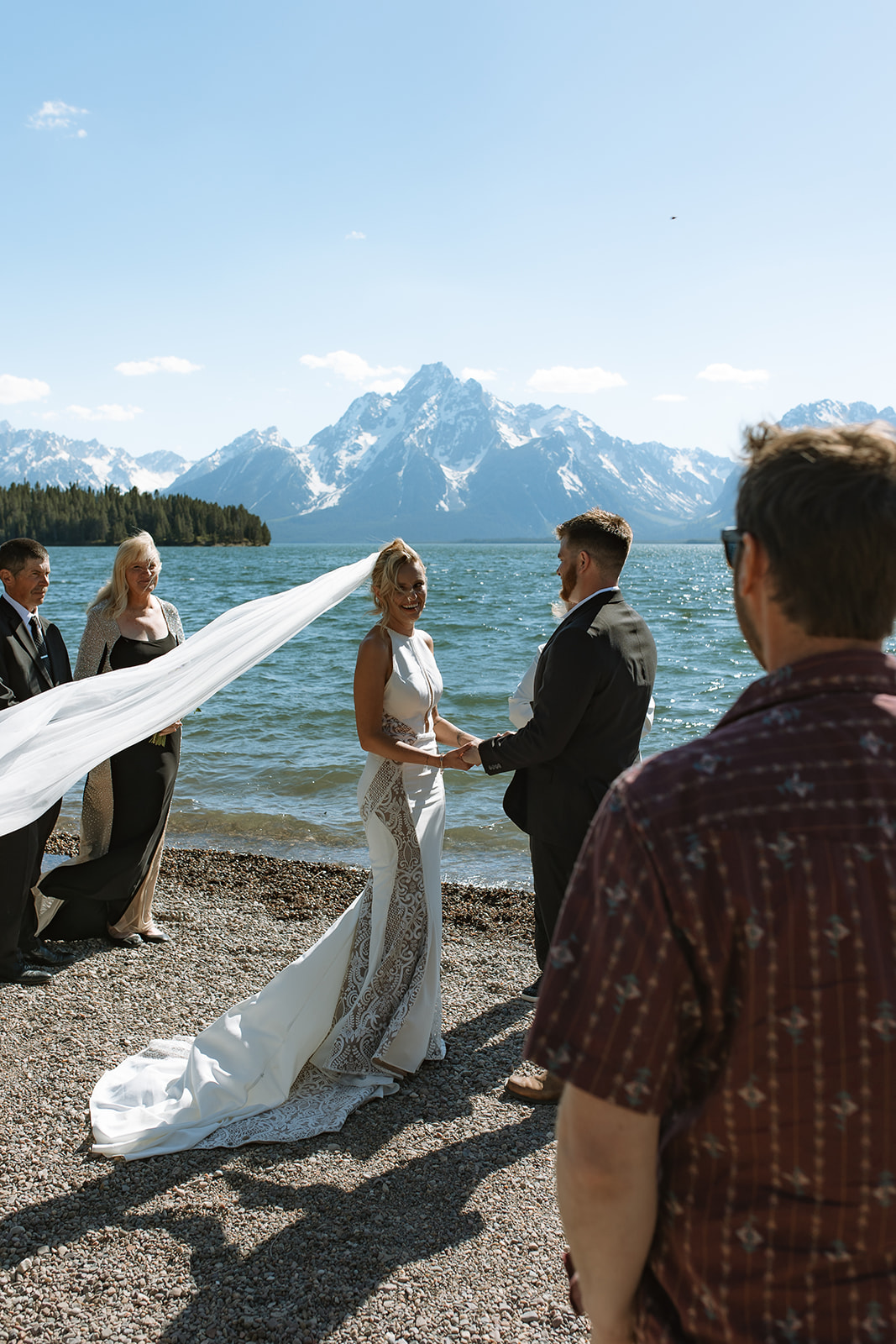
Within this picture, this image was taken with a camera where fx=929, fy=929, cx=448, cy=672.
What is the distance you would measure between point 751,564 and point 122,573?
18.7 ft

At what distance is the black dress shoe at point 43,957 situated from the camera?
6199 mm

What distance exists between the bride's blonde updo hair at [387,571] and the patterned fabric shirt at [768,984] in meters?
3.52

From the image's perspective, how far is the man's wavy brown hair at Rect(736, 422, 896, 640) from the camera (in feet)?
4.30

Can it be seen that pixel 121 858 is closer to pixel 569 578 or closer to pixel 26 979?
pixel 26 979

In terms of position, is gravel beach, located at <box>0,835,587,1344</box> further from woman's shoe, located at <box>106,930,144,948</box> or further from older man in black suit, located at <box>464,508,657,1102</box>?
woman's shoe, located at <box>106,930,144,948</box>

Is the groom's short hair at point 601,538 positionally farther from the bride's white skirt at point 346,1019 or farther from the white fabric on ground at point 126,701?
the bride's white skirt at point 346,1019

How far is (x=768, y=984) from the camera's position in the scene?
126 cm

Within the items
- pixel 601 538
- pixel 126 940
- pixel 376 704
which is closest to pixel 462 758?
pixel 376 704

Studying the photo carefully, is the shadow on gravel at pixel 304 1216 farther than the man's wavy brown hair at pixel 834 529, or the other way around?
the shadow on gravel at pixel 304 1216

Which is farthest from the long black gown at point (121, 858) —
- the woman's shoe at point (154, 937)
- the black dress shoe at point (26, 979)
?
the black dress shoe at point (26, 979)

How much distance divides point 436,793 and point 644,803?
3804 mm

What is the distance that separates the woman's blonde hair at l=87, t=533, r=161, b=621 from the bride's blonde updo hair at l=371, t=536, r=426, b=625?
222 centimetres

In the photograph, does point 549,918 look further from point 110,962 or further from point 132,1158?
point 110,962

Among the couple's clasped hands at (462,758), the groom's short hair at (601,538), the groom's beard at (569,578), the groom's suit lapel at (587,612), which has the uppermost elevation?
the groom's short hair at (601,538)
